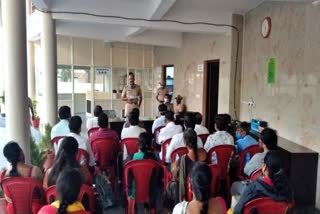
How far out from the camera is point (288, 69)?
4.36 meters

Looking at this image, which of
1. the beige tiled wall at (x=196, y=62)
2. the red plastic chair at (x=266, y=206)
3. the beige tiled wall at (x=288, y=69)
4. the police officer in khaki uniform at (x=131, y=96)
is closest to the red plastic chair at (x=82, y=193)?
the red plastic chair at (x=266, y=206)

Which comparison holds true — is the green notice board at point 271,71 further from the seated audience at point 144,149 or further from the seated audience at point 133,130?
the seated audience at point 144,149

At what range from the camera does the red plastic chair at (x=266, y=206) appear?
6.24 feet

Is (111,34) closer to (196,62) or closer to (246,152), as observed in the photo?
(196,62)

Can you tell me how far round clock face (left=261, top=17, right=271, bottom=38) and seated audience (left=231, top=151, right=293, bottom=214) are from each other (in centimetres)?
345

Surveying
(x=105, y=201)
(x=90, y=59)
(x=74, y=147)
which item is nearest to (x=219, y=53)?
(x=105, y=201)

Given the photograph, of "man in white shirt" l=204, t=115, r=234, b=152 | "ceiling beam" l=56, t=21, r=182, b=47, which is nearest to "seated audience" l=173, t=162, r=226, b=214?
"man in white shirt" l=204, t=115, r=234, b=152

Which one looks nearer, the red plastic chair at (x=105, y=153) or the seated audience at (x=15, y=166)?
the seated audience at (x=15, y=166)

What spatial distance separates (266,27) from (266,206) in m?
3.86

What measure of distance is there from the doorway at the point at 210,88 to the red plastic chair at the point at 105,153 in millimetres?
4038

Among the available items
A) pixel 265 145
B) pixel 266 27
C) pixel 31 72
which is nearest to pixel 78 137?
pixel 265 145

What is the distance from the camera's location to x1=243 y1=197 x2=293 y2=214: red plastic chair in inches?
74.9

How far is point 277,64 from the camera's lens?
15.3ft

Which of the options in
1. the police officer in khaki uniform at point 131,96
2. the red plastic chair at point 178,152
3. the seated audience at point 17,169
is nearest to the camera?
the seated audience at point 17,169
